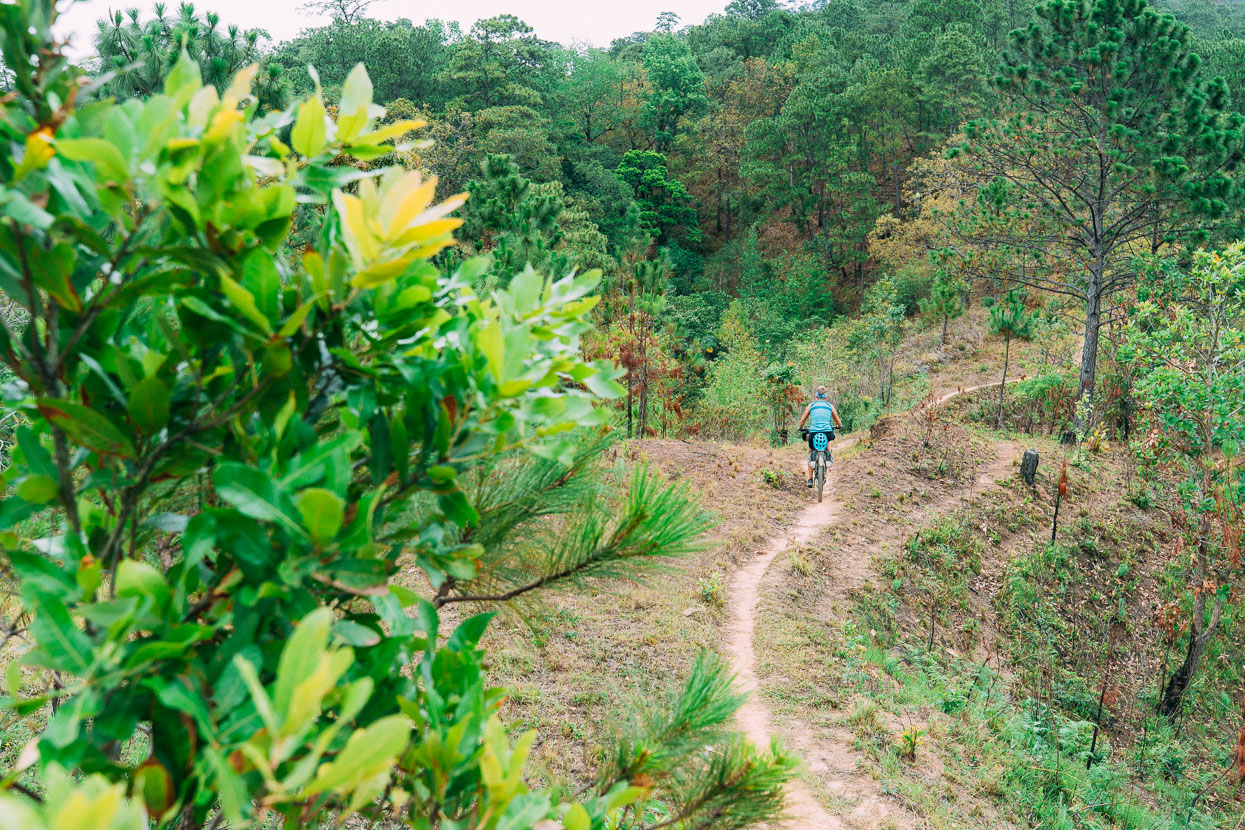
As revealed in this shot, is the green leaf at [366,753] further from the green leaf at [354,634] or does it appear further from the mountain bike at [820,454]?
the mountain bike at [820,454]

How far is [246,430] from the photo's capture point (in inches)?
36.2

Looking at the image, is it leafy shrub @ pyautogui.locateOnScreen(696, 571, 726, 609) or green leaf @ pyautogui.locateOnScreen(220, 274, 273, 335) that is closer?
green leaf @ pyautogui.locateOnScreen(220, 274, 273, 335)

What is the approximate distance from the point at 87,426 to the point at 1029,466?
37.4 feet

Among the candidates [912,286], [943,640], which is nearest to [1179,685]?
[943,640]

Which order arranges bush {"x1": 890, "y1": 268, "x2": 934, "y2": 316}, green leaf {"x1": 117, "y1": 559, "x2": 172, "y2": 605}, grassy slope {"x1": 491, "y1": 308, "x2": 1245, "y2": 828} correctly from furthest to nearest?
bush {"x1": 890, "y1": 268, "x2": 934, "y2": 316} < grassy slope {"x1": 491, "y1": 308, "x2": 1245, "y2": 828} < green leaf {"x1": 117, "y1": 559, "x2": 172, "y2": 605}

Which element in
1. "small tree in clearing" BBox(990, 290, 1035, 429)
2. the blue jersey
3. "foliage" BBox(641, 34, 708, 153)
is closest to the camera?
the blue jersey

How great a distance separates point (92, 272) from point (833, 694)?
4951mm

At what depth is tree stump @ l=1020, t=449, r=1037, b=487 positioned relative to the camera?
1030 centimetres

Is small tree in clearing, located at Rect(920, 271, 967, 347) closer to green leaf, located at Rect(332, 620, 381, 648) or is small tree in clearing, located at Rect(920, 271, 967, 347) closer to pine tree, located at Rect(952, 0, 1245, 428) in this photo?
pine tree, located at Rect(952, 0, 1245, 428)

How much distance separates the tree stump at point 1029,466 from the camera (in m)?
10.3

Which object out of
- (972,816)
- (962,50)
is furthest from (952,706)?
(962,50)

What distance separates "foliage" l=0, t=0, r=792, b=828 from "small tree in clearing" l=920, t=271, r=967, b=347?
14628 millimetres

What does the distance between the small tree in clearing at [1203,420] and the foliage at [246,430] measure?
7.26 meters

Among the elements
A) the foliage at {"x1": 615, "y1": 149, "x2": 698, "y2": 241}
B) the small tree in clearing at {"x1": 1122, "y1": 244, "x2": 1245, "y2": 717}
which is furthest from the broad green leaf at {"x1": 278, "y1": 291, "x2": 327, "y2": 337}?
the foliage at {"x1": 615, "y1": 149, "x2": 698, "y2": 241}
